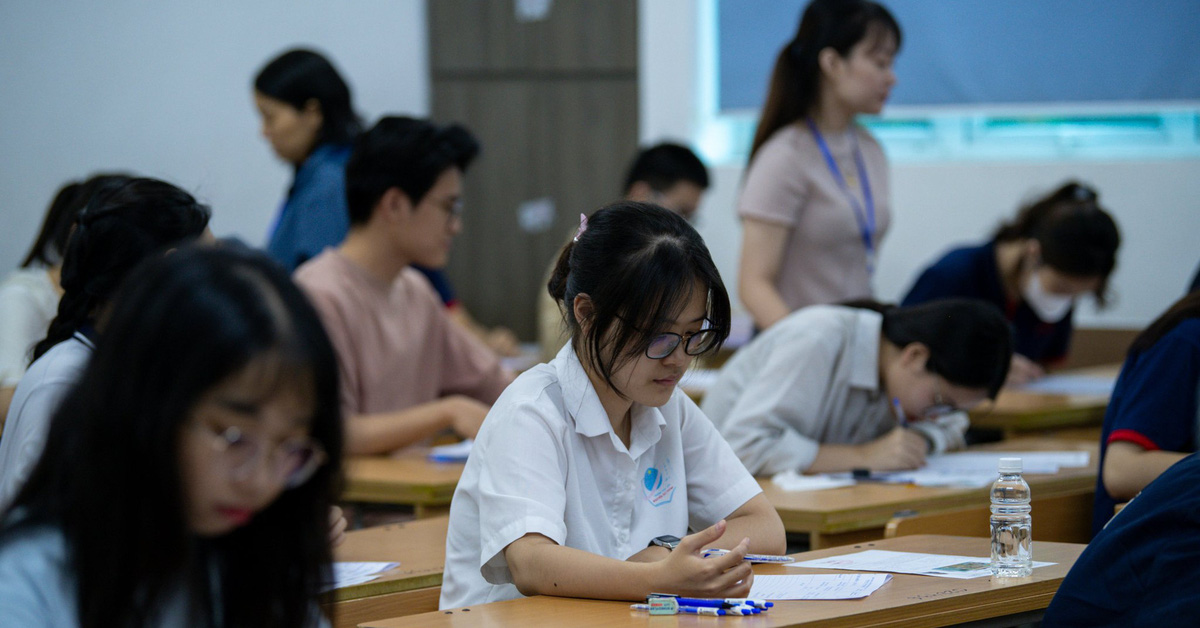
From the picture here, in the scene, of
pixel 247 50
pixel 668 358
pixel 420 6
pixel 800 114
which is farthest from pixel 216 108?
pixel 668 358

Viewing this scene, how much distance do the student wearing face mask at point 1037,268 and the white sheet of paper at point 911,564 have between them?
6.01 ft

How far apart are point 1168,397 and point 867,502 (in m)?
0.58

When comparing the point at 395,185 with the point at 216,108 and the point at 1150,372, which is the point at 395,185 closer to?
the point at 1150,372

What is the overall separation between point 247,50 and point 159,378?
492 cm

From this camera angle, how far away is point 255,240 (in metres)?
5.54

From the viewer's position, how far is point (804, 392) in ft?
8.55

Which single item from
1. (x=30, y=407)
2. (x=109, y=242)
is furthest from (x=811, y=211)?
(x=30, y=407)

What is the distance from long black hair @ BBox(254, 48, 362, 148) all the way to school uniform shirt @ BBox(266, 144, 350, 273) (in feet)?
0.31

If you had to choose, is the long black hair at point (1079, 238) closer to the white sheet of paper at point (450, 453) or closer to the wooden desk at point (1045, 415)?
the wooden desk at point (1045, 415)

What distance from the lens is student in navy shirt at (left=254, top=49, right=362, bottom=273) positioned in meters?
3.42

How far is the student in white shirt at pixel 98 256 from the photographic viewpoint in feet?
5.14

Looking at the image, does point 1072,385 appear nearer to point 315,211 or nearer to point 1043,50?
point 1043,50

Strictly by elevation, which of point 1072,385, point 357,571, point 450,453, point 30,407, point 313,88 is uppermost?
point 313,88

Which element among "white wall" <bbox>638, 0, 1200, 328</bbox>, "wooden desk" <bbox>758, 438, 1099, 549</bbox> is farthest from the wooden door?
"wooden desk" <bbox>758, 438, 1099, 549</bbox>
